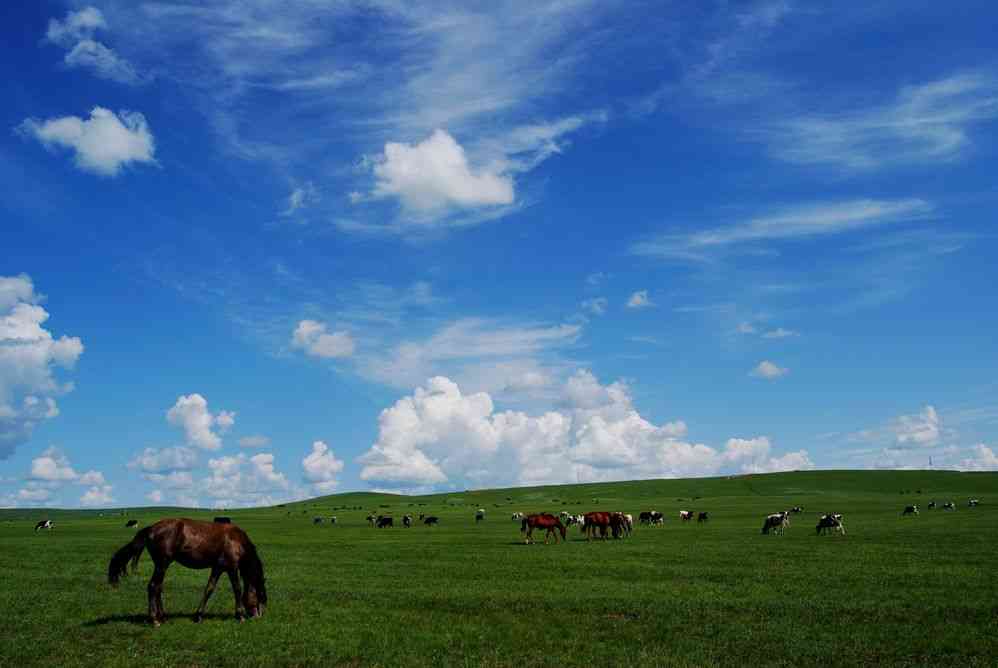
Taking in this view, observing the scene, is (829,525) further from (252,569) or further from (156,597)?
(156,597)

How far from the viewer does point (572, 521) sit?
2916 inches

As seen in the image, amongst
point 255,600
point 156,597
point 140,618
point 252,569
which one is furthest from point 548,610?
point 140,618

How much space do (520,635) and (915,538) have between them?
3578 cm

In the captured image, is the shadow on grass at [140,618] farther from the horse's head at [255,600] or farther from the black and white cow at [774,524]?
the black and white cow at [774,524]

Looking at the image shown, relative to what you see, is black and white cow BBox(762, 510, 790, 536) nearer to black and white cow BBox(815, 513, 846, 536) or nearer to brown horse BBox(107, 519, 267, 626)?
black and white cow BBox(815, 513, 846, 536)

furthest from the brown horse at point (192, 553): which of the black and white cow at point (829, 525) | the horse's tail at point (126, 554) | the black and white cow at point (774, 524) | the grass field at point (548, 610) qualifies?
the black and white cow at point (829, 525)

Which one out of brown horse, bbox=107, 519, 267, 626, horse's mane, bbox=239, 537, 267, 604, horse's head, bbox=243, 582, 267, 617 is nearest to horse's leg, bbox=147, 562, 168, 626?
brown horse, bbox=107, 519, 267, 626

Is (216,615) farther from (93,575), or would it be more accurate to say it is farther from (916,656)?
(916,656)

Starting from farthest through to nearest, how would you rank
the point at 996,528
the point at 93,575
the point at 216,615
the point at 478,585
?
the point at 996,528 → the point at 93,575 → the point at 478,585 → the point at 216,615

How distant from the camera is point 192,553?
61.4 feet

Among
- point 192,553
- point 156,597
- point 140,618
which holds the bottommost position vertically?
point 140,618

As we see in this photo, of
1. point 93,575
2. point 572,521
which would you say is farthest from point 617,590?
point 572,521

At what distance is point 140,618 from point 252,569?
3.40 m

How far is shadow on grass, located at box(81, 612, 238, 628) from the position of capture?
19.1 metres
